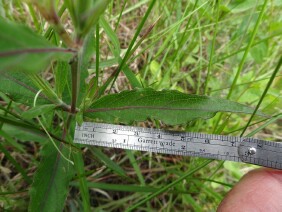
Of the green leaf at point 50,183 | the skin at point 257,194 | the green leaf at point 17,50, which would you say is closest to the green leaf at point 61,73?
the green leaf at point 50,183

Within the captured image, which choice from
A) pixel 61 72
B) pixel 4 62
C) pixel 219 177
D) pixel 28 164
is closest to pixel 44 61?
pixel 4 62

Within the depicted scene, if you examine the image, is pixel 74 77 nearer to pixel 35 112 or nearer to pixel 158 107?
pixel 35 112

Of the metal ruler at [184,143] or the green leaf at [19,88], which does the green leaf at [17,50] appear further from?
the metal ruler at [184,143]

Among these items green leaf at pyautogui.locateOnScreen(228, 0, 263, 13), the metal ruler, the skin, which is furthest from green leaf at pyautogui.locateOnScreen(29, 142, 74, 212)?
green leaf at pyautogui.locateOnScreen(228, 0, 263, 13)

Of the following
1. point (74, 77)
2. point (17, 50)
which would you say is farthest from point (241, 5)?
point (17, 50)

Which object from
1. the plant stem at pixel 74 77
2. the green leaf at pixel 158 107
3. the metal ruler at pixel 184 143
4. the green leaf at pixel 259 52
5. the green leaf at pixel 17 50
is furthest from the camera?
the green leaf at pixel 259 52
